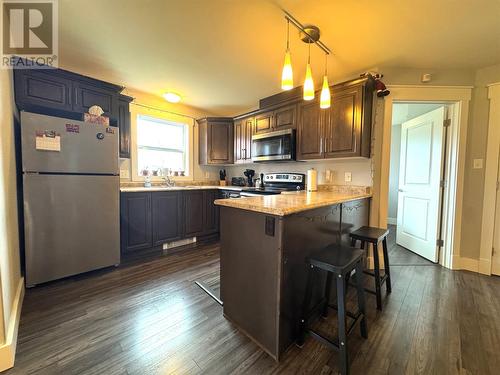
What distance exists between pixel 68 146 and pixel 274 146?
253 centimetres

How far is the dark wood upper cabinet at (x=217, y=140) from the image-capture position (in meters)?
4.16

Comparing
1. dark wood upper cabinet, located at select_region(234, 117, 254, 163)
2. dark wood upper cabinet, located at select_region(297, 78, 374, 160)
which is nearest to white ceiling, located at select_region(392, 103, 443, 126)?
dark wood upper cabinet, located at select_region(297, 78, 374, 160)

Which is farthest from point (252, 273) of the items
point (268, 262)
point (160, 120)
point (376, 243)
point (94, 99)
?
point (160, 120)

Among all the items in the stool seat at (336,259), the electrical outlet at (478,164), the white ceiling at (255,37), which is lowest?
the stool seat at (336,259)

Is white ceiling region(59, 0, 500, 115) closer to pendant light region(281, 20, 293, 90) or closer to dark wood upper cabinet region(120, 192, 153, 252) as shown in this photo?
pendant light region(281, 20, 293, 90)

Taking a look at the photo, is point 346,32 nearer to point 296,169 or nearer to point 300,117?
point 300,117

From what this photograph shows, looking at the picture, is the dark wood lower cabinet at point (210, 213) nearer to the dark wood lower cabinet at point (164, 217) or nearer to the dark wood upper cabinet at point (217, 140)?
the dark wood lower cabinet at point (164, 217)

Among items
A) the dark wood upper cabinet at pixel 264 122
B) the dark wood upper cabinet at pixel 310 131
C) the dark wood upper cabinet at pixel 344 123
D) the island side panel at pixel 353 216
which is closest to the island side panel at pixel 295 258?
the island side panel at pixel 353 216

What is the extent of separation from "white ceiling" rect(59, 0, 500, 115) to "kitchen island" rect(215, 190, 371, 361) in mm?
1546

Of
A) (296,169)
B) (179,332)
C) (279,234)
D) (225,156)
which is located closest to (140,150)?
(225,156)

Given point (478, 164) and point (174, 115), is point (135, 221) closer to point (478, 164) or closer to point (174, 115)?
point (174, 115)

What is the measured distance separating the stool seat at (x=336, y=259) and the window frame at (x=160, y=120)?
314cm

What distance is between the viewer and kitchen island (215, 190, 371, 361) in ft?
4.33

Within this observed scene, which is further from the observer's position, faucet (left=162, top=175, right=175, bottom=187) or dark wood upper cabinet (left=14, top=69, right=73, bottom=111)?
faucet (left=162, top=175, right=175, bottom=187)
